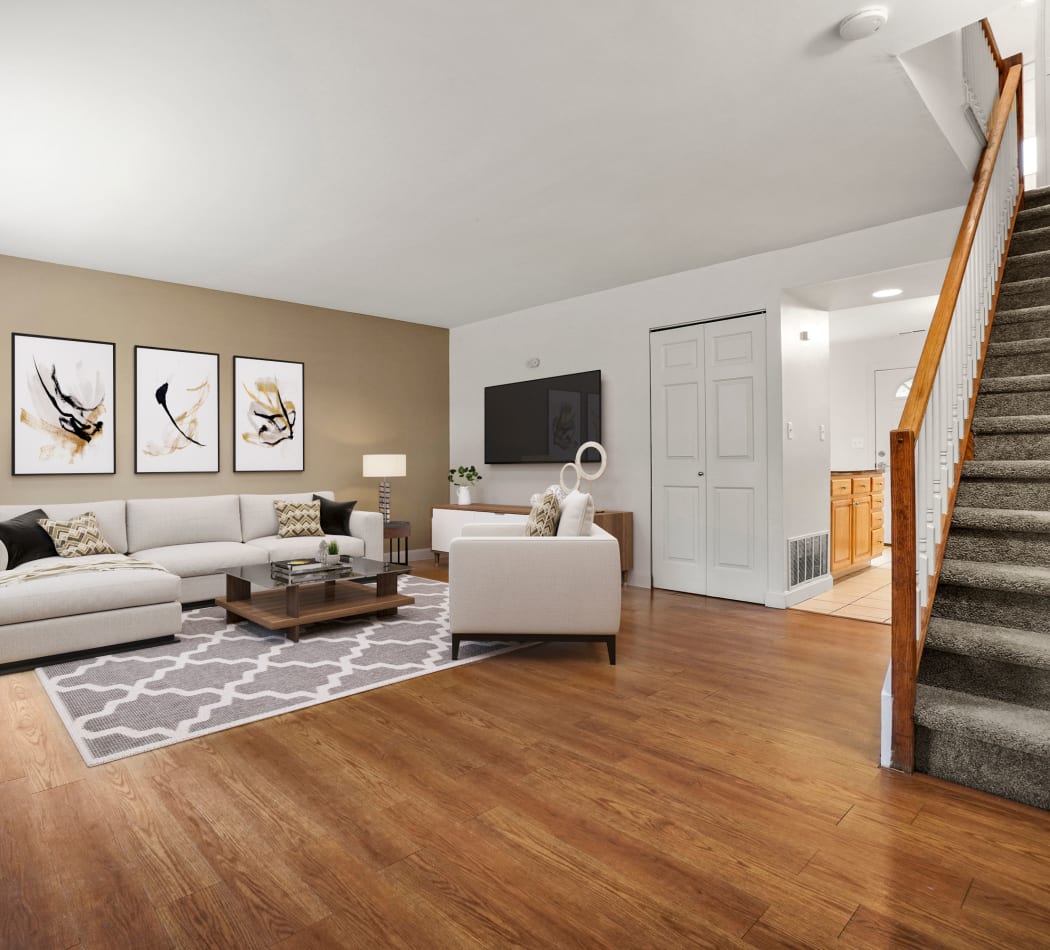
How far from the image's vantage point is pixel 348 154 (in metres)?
3.25

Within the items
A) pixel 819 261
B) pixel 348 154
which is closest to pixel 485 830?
pixel 348 154

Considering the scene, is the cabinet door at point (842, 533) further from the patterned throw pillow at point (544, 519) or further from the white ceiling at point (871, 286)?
the patterned throw pillow at point (544, 519)

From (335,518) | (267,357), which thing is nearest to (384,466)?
(335,518)

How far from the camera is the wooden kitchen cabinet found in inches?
221

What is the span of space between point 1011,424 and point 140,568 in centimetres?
475

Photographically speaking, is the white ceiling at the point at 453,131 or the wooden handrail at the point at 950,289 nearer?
the wooden handrail at the point at 950,289

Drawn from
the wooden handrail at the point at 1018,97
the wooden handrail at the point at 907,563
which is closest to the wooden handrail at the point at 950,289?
the wooden handrail at the point at 907,563

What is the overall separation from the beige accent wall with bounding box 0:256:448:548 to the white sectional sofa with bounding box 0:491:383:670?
14.0 inches

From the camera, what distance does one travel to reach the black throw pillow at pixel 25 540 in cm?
416

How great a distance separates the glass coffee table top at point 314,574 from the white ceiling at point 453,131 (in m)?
2.22

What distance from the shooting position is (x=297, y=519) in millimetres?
5586

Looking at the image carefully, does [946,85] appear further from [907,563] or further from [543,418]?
[543,418]

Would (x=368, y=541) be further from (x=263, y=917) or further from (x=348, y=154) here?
(x=263, y=917)

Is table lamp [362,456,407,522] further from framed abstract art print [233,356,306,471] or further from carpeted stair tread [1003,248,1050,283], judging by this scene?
carpeted stair tread [1003,248,1050,283]
